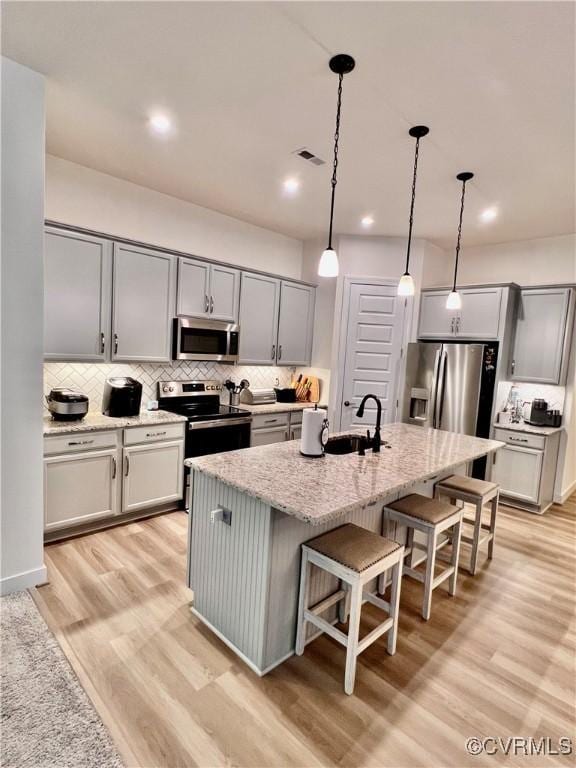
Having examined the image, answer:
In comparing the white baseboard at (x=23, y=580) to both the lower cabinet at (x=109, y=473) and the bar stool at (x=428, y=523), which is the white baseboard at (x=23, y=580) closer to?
the lower cabinet at (x=109, y=473)

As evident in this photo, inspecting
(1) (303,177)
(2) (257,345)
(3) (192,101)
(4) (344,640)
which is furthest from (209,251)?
(4) (344,640)

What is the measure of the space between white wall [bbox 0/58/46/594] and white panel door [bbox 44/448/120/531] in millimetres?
493

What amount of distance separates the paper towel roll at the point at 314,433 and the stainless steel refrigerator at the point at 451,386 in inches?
106

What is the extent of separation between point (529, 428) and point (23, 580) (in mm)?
4547

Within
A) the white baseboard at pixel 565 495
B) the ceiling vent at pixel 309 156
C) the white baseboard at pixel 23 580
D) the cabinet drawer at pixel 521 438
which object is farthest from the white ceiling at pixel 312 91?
the white baseboard at pixel 565 495

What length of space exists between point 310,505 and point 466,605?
5.50ft

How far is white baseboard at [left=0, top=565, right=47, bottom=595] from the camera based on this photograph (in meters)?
2.34

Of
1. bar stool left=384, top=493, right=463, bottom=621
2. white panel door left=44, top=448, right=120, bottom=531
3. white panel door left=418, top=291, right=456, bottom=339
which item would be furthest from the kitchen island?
white panel door left=418, top=291, right=456, bottom=339

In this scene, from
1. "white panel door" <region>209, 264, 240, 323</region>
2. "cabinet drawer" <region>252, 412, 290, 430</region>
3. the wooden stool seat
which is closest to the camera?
the wooden stool seat

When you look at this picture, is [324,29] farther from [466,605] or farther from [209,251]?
[466,605]

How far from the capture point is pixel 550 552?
330 centimetres

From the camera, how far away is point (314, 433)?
2.33 meters

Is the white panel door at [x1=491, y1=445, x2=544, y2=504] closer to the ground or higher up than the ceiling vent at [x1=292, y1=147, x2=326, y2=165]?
closer to the ground

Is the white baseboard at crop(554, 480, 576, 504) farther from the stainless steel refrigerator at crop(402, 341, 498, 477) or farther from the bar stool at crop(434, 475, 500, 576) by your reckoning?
the bar stool at crop(434, 475, 500, 576)
